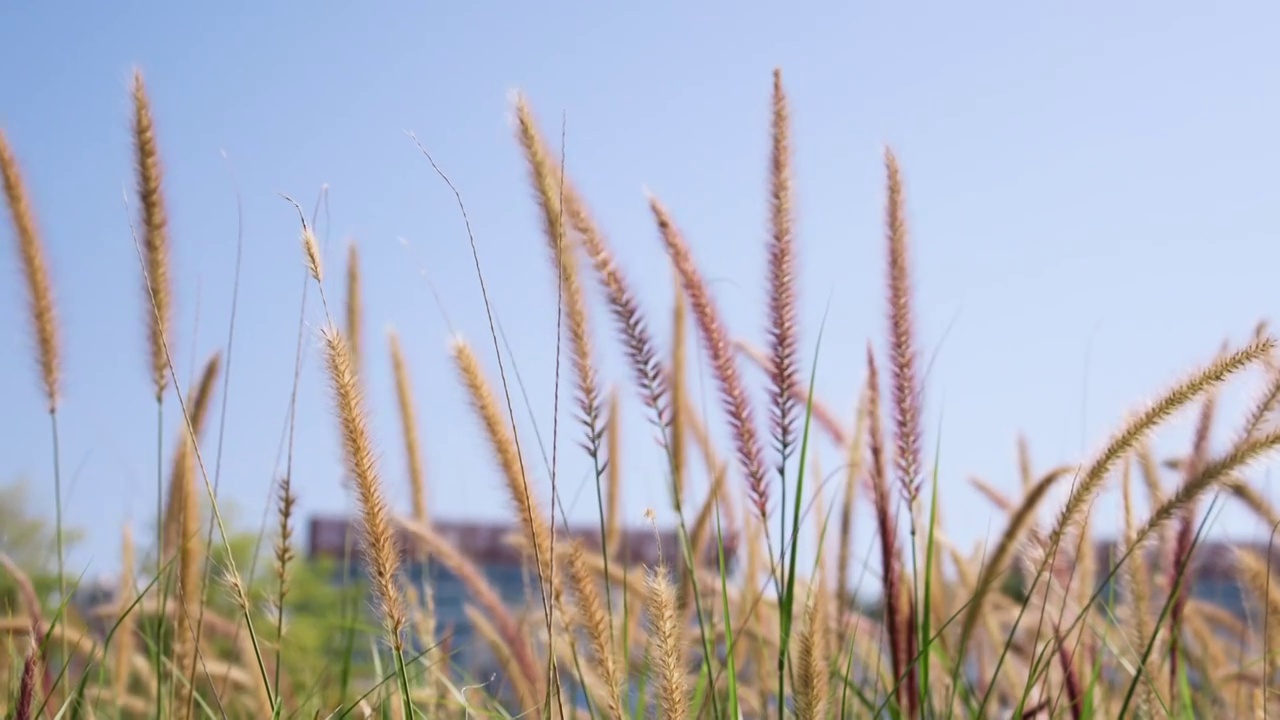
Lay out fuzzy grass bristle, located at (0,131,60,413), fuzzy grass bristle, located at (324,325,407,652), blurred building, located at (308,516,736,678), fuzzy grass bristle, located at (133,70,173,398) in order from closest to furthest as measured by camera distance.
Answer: fuzzy grass bristle, located at (324,325,407,652) < fuzzy grass bristle, located at (133,70,173,398) < fuzzy grass bristle, located at (0,131,60,413) < blurred building, located at (308,516,736,678)

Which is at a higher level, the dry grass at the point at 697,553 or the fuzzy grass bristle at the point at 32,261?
the fuzzy grass bristle at the point at 32,261

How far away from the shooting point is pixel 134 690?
18.0ft

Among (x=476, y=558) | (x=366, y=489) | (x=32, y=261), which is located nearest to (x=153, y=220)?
(x=32, y=261)

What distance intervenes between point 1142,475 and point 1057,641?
1006mm

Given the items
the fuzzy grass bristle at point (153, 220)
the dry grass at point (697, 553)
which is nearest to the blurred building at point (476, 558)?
the dry grass at point (697, 553)

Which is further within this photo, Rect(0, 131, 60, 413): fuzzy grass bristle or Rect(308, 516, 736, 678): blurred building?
Rect(308, 516, 736, 678): blurred building

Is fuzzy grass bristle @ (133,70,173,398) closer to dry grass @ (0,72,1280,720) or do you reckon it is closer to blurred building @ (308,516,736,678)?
dry grass @ (0,72,1280,720)

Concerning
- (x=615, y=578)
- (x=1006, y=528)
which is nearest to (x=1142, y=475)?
(x=1006, y=528)

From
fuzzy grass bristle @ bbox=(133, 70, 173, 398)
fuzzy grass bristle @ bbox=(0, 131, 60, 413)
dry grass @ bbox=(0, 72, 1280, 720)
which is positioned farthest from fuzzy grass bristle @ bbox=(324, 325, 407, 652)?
fuzzy grass bristle @ bbox=(0, 131, 60, 413)

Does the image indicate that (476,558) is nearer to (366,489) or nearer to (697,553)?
(697,553)

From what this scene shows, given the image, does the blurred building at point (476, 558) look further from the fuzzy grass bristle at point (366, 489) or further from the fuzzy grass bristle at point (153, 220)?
the fuzzy grass bristle at point (153, 220)

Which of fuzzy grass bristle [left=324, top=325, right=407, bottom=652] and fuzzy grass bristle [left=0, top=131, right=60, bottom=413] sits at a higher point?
Answer: fuzzy grass bristle [left=0, top=131, right=60, bottom=413]

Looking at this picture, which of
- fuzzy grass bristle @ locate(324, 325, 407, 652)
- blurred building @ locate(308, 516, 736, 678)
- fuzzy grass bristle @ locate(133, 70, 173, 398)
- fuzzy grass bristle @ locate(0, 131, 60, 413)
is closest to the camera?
fuzzy grass bristle @ locate(324, 325, 407, 652)

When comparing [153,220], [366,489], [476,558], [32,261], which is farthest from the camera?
[476,558]
